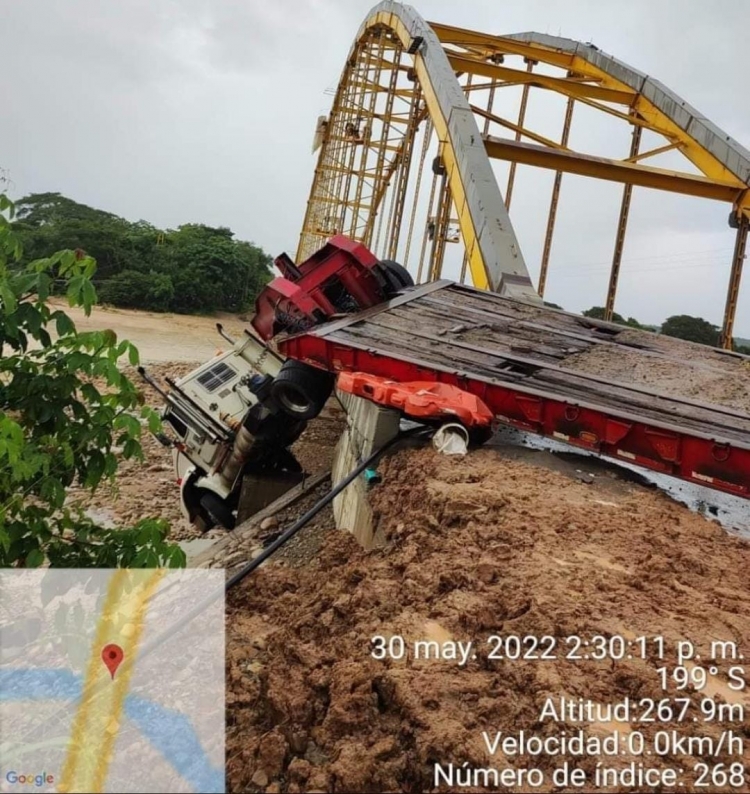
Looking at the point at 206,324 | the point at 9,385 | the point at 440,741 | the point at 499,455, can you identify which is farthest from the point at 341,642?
the point at 206,324

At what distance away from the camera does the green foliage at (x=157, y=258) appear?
35.9 meters

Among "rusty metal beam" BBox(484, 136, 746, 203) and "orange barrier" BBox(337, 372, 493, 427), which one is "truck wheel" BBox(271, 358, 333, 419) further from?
"rusty metal beam" BBox(484, 136, 746, 203)

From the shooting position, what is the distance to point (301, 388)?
22.0 feet

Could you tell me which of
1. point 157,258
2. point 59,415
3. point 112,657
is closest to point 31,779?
point 112,657

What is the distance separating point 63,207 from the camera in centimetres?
4412

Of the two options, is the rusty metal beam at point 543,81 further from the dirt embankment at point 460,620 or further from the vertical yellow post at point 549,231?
the dirt embankment at point 460,620

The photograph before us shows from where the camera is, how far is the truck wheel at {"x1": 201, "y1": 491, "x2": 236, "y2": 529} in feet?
26.7

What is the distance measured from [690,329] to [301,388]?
3067cm

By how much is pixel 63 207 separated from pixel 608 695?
164 ft

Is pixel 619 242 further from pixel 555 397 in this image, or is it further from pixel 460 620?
pixel 460 620

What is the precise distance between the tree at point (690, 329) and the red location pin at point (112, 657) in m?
32.0

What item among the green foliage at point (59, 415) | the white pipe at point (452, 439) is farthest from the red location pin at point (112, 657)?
the white pipe at point (452, 439)

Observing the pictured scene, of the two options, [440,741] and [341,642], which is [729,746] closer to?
[440,741]

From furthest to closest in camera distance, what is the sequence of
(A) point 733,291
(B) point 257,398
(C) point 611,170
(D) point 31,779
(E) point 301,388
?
(A) point 733,291 < (C) point 611,170 < (B) point 257,398 < (E) point 301,388 < (D) point 31,779
